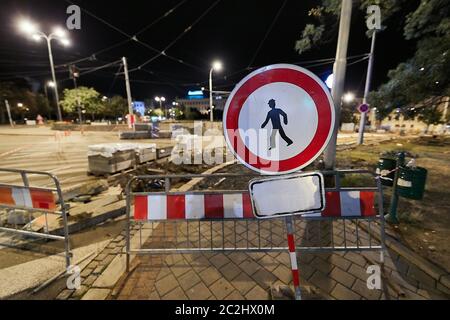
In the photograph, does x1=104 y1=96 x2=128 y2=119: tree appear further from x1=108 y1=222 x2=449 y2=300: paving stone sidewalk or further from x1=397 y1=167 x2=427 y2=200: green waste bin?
x1=397 y1=167 x2=427 y2=200: green waste bin

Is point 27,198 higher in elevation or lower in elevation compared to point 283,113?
lower

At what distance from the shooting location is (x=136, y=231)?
377cm

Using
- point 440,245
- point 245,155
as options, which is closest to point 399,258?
point 440,245

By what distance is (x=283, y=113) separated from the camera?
1.57 metres

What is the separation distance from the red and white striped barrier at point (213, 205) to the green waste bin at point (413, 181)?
6.42ft

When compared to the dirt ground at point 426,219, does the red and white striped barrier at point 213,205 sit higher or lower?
higher

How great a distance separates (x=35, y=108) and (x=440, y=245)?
8038cm

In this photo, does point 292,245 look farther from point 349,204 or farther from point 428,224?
point 428,224

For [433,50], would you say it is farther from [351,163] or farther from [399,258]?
[399,258]

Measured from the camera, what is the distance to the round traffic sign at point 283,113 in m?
1.58

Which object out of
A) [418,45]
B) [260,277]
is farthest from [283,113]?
[418,45]

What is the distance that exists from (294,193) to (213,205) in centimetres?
130

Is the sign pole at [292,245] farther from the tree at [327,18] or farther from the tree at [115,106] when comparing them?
the tree at [115,106]

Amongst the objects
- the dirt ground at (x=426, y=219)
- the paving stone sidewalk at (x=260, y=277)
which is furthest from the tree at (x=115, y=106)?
the paving stone sidewalk at (x=260, y=277)
